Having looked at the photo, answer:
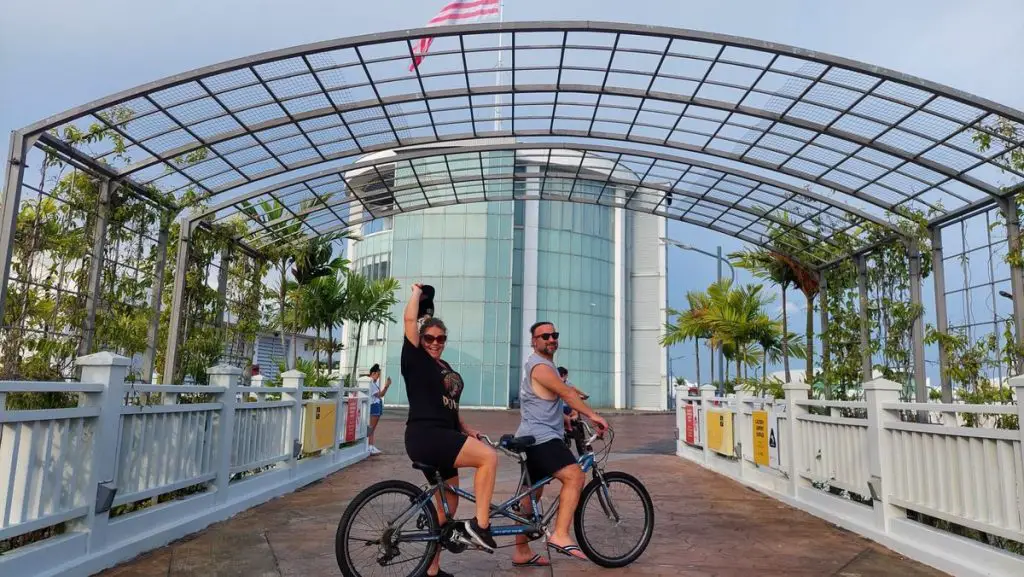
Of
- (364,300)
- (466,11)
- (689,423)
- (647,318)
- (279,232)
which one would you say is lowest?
(689,423)

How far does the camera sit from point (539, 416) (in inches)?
197

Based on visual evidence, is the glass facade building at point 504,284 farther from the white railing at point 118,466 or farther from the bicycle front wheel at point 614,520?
the bicycle front wheel at point 614,520

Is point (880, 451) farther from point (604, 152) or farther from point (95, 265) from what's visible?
point (95, 265)

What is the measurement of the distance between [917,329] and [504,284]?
25694 millimetres

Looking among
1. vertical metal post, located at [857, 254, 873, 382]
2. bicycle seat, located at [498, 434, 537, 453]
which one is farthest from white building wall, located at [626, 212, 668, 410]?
bicycle seat, located at [498, 434, 537, 453]

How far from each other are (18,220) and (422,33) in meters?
5.04

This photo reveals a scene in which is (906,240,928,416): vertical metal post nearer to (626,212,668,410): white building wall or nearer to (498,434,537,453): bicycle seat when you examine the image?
(498,434,537,453): bicycle seat

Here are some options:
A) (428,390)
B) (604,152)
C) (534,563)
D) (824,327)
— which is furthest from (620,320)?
(428,390)

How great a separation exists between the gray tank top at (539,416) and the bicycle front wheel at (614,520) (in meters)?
0.49

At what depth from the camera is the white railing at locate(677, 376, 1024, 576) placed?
4703 mm

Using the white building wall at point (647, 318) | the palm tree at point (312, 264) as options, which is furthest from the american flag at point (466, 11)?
the white building wall at point (647, 318)

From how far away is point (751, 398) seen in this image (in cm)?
1006

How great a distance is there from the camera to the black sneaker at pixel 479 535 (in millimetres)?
4426

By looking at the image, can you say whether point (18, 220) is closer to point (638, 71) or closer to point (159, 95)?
point (159, 95)
